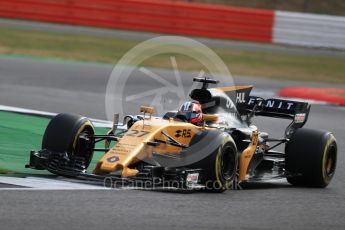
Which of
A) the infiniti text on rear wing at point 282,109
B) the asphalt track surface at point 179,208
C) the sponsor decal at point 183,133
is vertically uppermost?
the infiniti text on rear wing at point 282,109

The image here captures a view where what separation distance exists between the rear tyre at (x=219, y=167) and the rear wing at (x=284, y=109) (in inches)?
72.1

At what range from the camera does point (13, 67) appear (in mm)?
21109

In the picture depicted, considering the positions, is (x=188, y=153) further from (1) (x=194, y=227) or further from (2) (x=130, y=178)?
(1) (x=194, y=227)

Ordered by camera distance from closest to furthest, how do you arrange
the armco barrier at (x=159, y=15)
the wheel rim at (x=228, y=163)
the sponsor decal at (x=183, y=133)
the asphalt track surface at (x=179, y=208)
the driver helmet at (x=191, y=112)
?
1. the asphalt track surface at (x=179, y=208)
2. the wheel rim at (x=228, y=163)
3. the sponsor decal at (x=183, y=133)
4. the driver helmet at (x=191, y=112)
5. the armco barrier at (x=159, y=15)

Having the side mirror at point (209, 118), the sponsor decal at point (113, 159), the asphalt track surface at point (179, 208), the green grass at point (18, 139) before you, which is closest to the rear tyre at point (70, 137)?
the green grass at point (18, 139)

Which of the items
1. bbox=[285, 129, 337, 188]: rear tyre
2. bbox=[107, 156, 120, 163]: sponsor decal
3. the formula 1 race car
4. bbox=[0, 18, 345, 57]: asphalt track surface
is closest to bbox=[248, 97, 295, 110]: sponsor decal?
the formula 1 race car

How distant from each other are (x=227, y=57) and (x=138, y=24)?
141 inches

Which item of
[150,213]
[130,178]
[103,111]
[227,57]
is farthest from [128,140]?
[227,57]

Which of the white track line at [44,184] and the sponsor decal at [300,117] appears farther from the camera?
the sponsor decal at [300,117]

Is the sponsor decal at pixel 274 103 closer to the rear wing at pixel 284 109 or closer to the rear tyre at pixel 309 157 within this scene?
the rear wing at pixel 284 109

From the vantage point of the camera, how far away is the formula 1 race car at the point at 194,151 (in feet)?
30.4

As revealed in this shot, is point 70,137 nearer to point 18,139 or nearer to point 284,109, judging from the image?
point 18,139

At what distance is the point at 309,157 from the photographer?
10.6 metres

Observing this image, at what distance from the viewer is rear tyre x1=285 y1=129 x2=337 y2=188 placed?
415 inches
